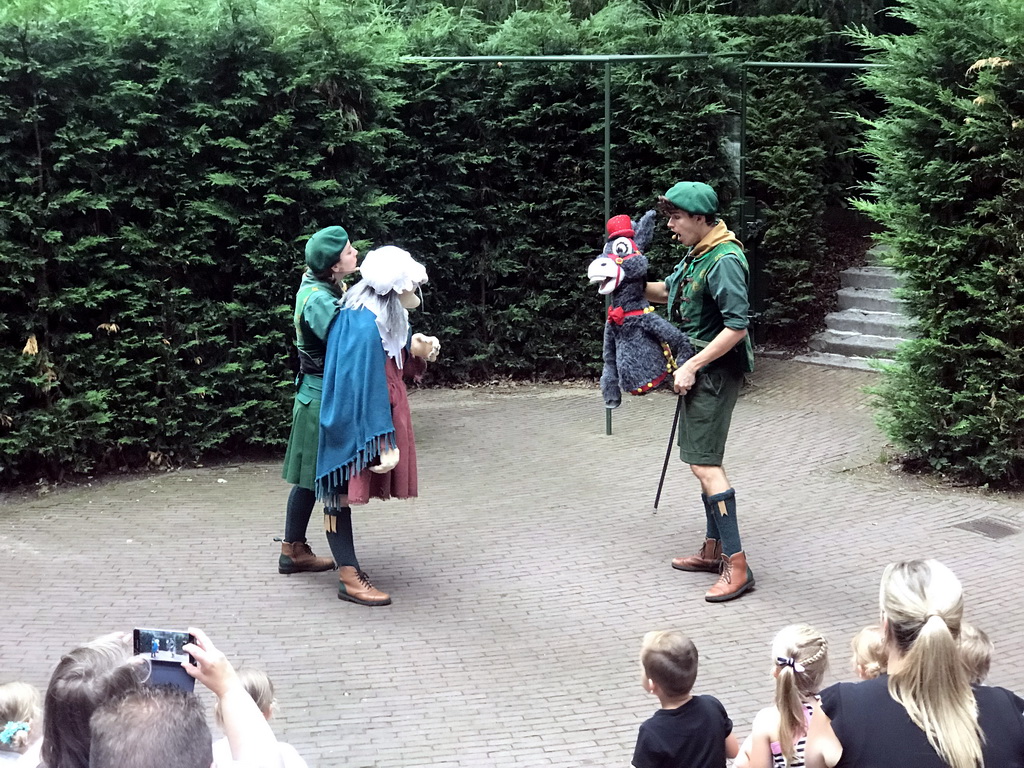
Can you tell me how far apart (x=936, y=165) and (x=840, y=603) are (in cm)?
322

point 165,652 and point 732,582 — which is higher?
point 165,652

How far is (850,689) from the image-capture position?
2854mm

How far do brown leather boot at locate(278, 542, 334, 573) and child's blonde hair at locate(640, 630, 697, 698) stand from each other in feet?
10.6

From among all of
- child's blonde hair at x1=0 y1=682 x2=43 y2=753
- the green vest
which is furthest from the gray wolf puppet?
child's blonde hair at x1=0 y1=682 x2=43 y2=753

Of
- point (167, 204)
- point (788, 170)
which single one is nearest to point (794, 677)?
point (167, 204)

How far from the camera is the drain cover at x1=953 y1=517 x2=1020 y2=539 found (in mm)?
6971

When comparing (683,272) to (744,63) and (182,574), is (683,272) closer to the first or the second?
(182,574)

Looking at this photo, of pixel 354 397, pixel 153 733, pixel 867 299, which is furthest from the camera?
pixel 867 299

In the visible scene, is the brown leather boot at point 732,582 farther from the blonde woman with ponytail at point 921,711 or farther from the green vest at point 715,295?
the blonde woman with ponytail at point 921,711

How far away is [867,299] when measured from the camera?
492 inches

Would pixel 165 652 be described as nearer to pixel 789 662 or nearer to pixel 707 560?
pixel 789 662

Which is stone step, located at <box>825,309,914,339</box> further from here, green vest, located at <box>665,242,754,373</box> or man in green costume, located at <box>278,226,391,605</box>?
man in green costume, located at <box>278,226,391,605</box>

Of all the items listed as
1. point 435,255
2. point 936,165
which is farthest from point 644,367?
point 435,255

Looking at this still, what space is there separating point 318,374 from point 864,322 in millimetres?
7815
